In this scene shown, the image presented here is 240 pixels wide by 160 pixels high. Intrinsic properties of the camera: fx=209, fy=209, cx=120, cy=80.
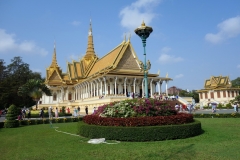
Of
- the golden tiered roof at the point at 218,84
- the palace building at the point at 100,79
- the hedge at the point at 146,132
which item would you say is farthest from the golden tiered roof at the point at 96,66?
the golden tiered roof at the point at 218,84

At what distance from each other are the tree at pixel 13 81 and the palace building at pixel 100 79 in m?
7.66

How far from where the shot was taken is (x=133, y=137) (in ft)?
30.3

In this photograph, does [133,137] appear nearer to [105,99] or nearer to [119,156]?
[119,156]

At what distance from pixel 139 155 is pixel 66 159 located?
93.1 inches

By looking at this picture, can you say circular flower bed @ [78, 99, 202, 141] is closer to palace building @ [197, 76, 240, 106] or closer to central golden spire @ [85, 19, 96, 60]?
central golden spire @ [85, 19, 96, 60]

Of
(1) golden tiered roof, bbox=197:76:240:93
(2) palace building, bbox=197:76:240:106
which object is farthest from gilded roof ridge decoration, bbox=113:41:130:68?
(1) golden tiered roof, bbox=197:76:240:93

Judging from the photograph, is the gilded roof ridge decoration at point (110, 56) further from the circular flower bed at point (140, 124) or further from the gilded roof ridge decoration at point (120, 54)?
the circular flower bed at point (140, 124)

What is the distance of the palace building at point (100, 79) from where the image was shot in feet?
114

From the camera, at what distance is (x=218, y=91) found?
5628 centimetres

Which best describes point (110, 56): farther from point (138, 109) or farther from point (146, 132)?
point (146, 132)

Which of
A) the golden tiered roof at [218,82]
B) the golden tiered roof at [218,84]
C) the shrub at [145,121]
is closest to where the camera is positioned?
the shrub at [145,121]

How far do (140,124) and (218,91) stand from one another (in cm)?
5320

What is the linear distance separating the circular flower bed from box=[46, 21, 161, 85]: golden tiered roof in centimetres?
2268

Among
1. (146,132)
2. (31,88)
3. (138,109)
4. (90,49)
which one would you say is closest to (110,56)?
(90,49)
